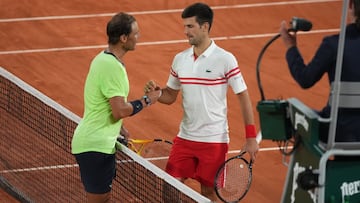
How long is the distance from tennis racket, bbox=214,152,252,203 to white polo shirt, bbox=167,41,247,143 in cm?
29

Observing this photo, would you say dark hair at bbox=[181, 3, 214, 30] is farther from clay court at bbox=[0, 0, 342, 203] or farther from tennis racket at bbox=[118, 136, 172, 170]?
clay court at bbox=[0, 0, 342, 203]


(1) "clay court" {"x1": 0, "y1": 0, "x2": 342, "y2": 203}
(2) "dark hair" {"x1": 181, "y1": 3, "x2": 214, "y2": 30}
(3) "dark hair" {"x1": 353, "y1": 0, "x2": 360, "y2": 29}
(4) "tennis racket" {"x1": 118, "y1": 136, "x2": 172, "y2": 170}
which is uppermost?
(3) "dark hair" {"x1": 353, "y1": 0, "x2": 360, "y2": 29}

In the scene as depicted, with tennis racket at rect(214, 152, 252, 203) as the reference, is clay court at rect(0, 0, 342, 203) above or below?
below

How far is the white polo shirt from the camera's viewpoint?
30.1 ft

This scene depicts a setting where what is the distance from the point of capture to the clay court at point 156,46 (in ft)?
44.6

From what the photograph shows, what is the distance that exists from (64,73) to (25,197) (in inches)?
200

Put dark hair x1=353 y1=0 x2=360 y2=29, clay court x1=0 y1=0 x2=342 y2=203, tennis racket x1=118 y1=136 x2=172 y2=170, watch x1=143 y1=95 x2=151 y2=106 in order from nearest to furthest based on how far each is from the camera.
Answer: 1. dark hair x1=353 y1=0 x2=360 y2=29
2. watch x1=143 y1=95 x2=151 y2=106
3. tennis racket x1=118 y1=136 x2=172 y2=170
4. clay court x1=0 y1=0 x2=342 y2=203

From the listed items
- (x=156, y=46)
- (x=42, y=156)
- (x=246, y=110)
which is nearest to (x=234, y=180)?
(x=246, y=110)

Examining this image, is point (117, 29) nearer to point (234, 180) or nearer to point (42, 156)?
point (234, 180)

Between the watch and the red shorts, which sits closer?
the watch

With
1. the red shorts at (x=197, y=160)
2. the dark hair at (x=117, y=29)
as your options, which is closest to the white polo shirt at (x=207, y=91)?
the red shorts at (x=197, y=160)

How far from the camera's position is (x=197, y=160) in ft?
30.6

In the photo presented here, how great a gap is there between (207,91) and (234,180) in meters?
0.97

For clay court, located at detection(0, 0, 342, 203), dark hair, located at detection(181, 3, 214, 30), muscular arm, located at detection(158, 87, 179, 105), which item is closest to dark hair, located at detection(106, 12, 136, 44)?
dark hair, located at detection(181, 3, 214, 30)
